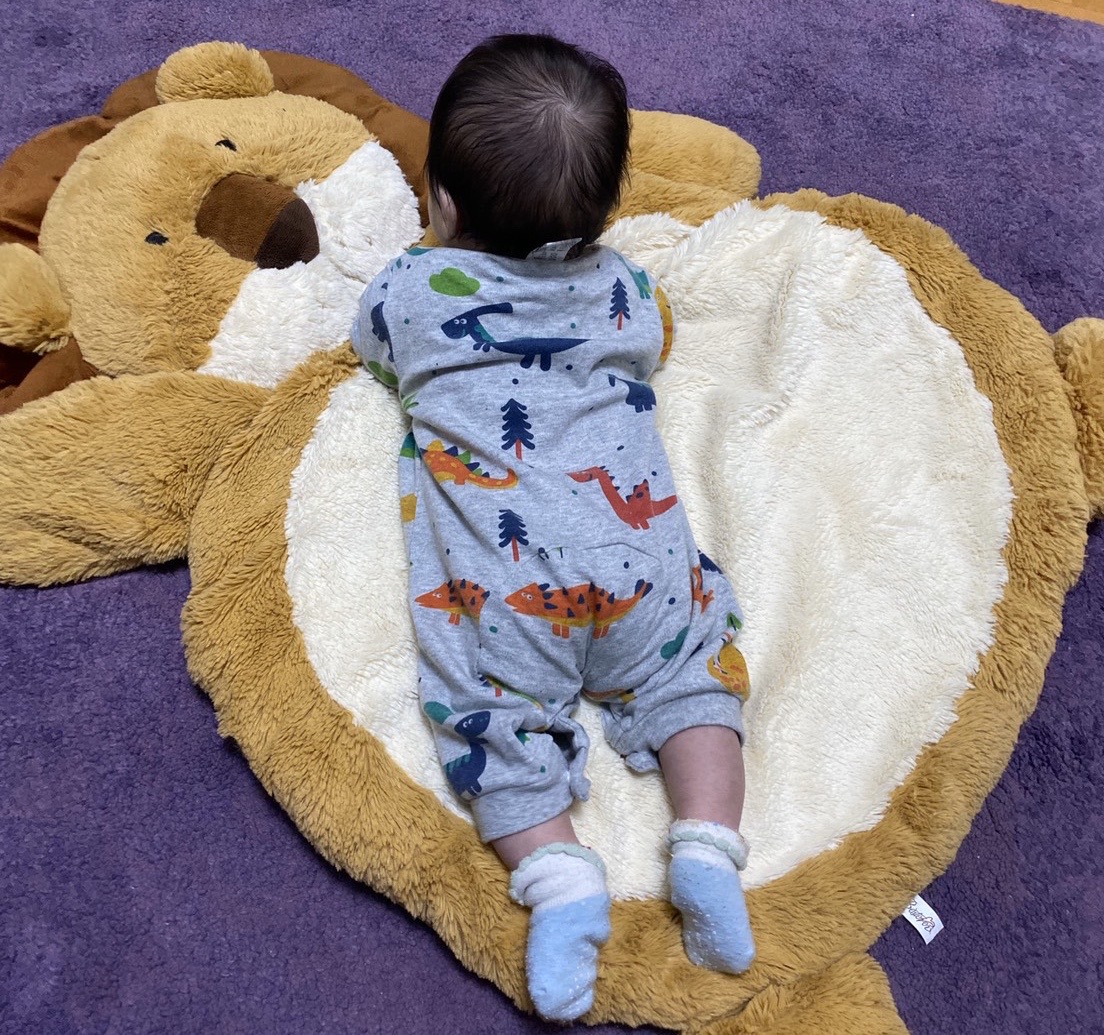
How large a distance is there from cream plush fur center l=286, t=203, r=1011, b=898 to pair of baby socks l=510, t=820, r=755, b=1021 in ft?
0.24

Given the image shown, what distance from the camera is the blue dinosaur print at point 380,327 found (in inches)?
37.4

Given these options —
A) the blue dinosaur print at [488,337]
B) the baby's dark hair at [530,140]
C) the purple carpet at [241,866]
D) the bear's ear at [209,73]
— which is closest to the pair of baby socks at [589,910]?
the purple carpet at [241,866]

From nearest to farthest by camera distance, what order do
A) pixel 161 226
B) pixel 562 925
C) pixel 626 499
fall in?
pixel 562 925
pixel 626 499
pixel 161 226

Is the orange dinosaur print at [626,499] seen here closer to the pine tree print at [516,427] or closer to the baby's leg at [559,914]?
the pine tree print at [516,427]

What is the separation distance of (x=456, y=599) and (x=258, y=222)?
0.49 meters

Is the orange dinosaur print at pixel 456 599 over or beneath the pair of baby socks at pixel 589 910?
over

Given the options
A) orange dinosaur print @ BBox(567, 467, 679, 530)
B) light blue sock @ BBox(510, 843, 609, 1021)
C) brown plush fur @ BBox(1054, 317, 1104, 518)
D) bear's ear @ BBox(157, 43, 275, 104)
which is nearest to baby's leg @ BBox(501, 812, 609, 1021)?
light blue sock @ BBox(510, 843, 609, 1021)

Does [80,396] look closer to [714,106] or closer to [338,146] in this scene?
[338,146]

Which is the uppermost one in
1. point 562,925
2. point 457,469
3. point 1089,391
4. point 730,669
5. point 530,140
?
point 530,140

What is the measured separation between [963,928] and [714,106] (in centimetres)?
114

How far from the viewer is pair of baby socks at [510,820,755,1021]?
0.79 metres

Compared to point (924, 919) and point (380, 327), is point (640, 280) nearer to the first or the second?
point (380, 327)

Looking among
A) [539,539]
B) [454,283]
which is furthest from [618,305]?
[539,539]

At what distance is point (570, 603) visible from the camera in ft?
2.78
